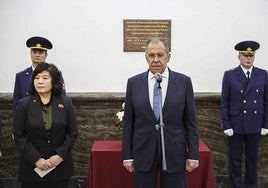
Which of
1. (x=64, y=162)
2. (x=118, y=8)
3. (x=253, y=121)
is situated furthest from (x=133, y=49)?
(x=64, y=162)

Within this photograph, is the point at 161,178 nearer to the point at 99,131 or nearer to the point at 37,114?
the point at 37,114

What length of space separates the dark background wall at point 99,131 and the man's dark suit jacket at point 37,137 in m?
1.48

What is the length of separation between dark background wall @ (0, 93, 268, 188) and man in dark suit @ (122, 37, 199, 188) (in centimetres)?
168

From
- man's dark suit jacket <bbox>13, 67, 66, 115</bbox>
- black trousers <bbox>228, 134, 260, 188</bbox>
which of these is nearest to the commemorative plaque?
man's dark suit jacket <bbox>13, 67, 66, 115</bbox>

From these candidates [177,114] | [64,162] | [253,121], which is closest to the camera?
[177,114]

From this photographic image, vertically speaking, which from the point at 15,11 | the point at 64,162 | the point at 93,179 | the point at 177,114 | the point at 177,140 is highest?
the point at 15,11

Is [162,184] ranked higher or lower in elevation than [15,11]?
lower

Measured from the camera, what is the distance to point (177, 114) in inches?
96.0

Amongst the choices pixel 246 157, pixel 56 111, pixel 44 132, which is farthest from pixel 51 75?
pixel 246 157

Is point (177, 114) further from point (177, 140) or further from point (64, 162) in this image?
point (64, 162)

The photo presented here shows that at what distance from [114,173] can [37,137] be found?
0.88 m

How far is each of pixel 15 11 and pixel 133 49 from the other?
53.1 inches

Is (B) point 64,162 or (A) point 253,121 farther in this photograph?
(A) point 253,121

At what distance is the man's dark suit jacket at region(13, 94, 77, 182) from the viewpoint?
2.61 meters
